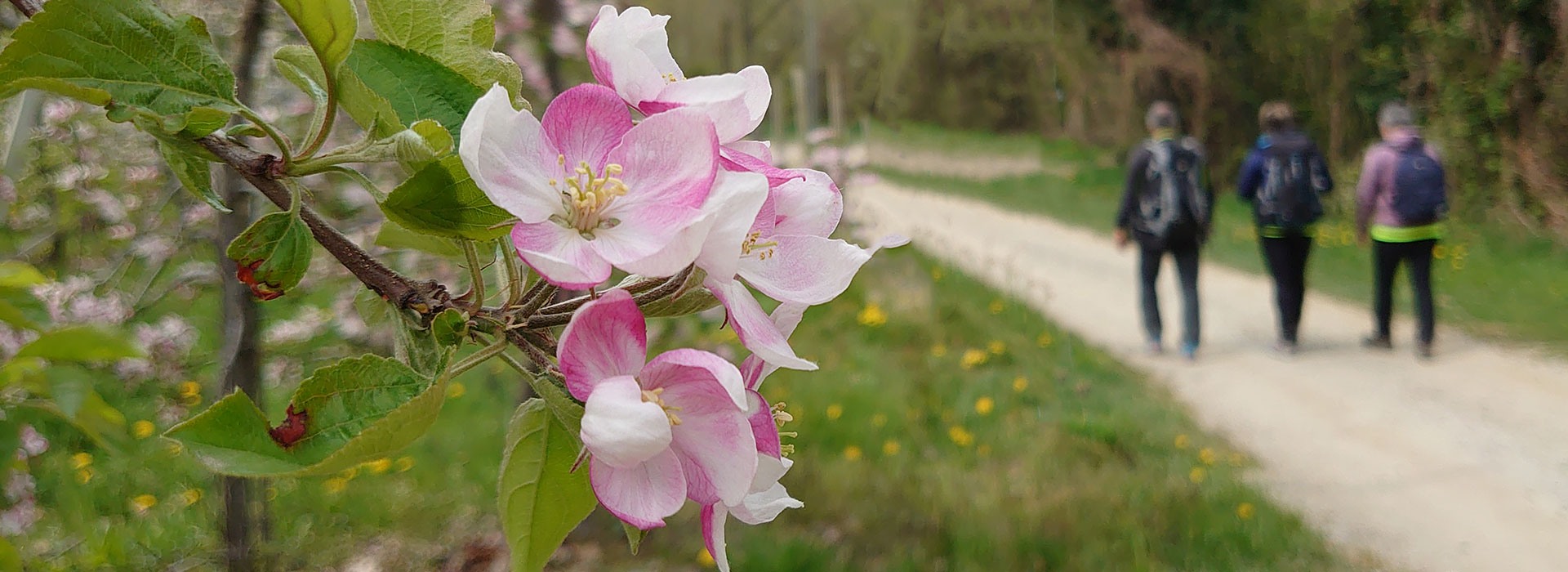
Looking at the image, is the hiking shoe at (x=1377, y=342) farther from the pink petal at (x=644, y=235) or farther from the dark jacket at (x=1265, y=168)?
the pink petal at (x=644, y=235)

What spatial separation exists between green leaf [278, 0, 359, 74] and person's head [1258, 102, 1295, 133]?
1422 mm

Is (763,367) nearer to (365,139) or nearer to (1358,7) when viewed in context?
(365,139)

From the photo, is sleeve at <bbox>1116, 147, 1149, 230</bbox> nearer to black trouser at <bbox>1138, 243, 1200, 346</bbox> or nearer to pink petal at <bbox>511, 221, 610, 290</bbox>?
black trouser at <bbox>1138, 243, 1200, 346</bbox>

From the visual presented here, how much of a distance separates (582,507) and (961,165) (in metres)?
1.90

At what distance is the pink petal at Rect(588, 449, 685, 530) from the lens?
0.80ft

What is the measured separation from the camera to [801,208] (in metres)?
0.28

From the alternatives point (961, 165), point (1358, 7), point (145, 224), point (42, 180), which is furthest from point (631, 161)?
point (42, 180)

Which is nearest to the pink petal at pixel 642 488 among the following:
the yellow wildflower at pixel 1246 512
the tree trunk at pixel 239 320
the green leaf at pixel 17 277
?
the green leaf at pixel 17 277

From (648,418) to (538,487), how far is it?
6 centimetres

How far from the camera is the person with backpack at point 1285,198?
1410 millimetres

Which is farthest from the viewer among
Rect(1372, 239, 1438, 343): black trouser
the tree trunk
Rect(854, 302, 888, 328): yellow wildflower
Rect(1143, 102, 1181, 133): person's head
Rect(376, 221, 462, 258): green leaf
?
Rect(854, 302, 888, 328): yellow wildflower

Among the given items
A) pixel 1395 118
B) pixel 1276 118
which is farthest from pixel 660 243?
pixel 1276 118

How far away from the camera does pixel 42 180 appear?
78.0 inches

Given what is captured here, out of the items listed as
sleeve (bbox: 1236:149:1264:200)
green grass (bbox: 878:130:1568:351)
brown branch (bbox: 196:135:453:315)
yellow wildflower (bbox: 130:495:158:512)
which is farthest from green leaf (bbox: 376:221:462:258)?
yellow wildflower (bbox: 130:495:158:512)
